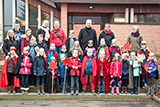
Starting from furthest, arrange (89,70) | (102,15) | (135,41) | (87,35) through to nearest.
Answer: (102,15) < (135,41) < (87,35) < (89,70)

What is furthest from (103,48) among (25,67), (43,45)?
(25,67)

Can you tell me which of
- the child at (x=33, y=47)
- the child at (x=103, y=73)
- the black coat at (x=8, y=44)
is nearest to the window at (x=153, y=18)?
the child at (x=103, y=73)

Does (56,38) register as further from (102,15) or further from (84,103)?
(102,15)

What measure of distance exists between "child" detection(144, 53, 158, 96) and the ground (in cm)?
48

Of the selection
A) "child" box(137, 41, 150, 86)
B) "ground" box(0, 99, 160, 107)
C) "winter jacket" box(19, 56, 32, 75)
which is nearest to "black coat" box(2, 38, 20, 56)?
"winter jacket" box(19, 56, 32, 75)

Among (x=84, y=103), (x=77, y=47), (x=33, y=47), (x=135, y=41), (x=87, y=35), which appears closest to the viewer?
(x=84, y=103)

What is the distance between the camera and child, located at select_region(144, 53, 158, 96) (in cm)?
780

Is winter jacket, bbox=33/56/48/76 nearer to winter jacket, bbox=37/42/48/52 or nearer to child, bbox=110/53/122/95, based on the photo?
winter jacket, bbox=37/42/48/52

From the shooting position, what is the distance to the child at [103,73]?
26.2ft

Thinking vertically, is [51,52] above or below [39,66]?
above

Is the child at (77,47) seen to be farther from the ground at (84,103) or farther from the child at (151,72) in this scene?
the child at (151,72)

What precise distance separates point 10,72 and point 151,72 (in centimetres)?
494

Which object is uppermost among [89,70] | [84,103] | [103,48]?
[103,48]

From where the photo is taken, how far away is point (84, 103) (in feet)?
23.2
